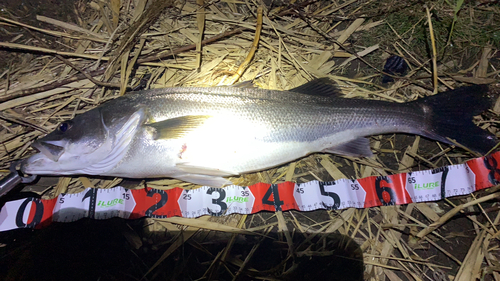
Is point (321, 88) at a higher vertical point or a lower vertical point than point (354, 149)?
higher

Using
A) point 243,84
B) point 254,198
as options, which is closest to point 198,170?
point 254,198

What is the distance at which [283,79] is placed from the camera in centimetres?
277

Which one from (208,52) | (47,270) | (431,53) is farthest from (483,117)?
(47,270)

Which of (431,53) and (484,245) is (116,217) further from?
(431,53)

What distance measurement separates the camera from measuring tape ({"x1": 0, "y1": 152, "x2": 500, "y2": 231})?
7.72ft

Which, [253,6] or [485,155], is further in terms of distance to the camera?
[253,6]

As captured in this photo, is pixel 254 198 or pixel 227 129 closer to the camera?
pixel 227 129

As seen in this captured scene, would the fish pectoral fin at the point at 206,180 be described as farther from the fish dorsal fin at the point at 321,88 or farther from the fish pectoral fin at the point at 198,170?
the fish dorsal fin at the point at 321,88

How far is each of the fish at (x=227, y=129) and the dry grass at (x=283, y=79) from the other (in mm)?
329

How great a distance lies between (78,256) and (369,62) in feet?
13.2

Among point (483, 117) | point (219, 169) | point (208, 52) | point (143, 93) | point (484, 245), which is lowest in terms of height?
point (484, 245)

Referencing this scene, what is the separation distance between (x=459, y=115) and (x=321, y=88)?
4.73 feet

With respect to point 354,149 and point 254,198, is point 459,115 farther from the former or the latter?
point 254,198

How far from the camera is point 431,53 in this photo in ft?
8.89
